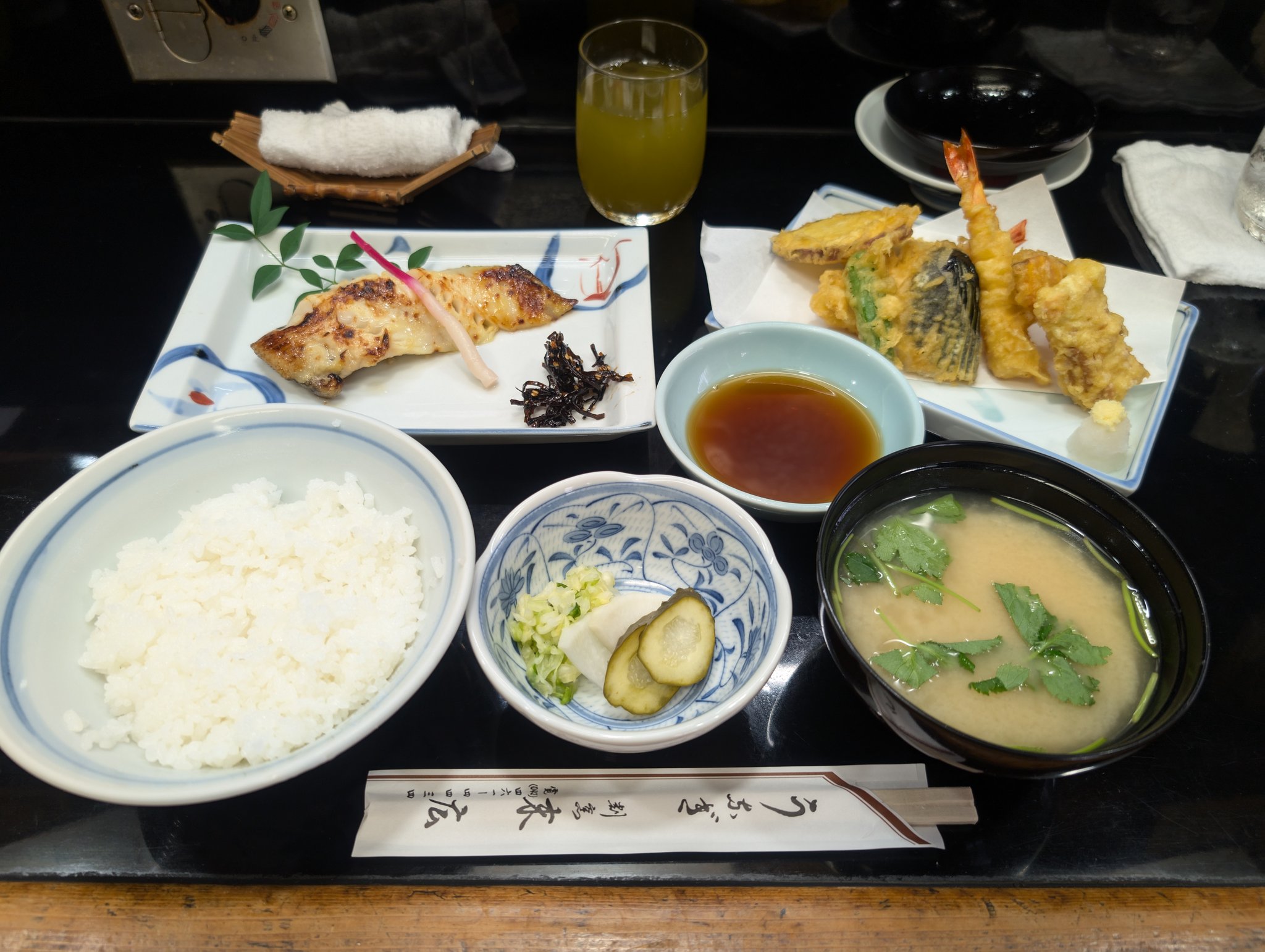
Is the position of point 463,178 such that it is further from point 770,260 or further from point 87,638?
point 87,638

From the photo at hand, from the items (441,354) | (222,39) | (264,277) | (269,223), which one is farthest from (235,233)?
(222,39)

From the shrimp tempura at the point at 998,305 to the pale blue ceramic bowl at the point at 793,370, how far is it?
1.18 feet

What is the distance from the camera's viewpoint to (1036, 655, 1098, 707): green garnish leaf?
1179 mm

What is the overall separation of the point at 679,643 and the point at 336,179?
2.00 meters

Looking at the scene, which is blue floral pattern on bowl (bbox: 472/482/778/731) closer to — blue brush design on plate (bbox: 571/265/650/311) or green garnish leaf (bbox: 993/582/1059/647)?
green garnish leaf (bbox: 993/582/1059/647)

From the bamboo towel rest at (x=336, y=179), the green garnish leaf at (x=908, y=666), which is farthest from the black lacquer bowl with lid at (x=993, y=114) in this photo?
the green garnish leaf at (x=908, y=666)

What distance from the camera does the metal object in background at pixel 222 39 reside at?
2.33 meters

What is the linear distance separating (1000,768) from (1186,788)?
0.55 meters

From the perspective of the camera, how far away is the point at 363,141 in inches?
91.0

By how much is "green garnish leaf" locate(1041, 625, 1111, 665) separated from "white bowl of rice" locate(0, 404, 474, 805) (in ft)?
3.14

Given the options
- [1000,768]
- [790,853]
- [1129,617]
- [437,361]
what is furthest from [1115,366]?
[437,361]

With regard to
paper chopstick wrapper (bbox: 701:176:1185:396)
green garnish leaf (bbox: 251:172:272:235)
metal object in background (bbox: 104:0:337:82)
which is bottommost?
paper chopstick wrapper (bbox: 701:176:1185:396)

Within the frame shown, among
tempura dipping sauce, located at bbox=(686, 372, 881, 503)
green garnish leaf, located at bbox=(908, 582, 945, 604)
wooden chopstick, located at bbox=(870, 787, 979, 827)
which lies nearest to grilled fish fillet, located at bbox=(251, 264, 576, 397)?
tempura dipping sauce, located at bbox=(686, 372, 881, 503)

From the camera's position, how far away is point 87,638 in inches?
49.7
